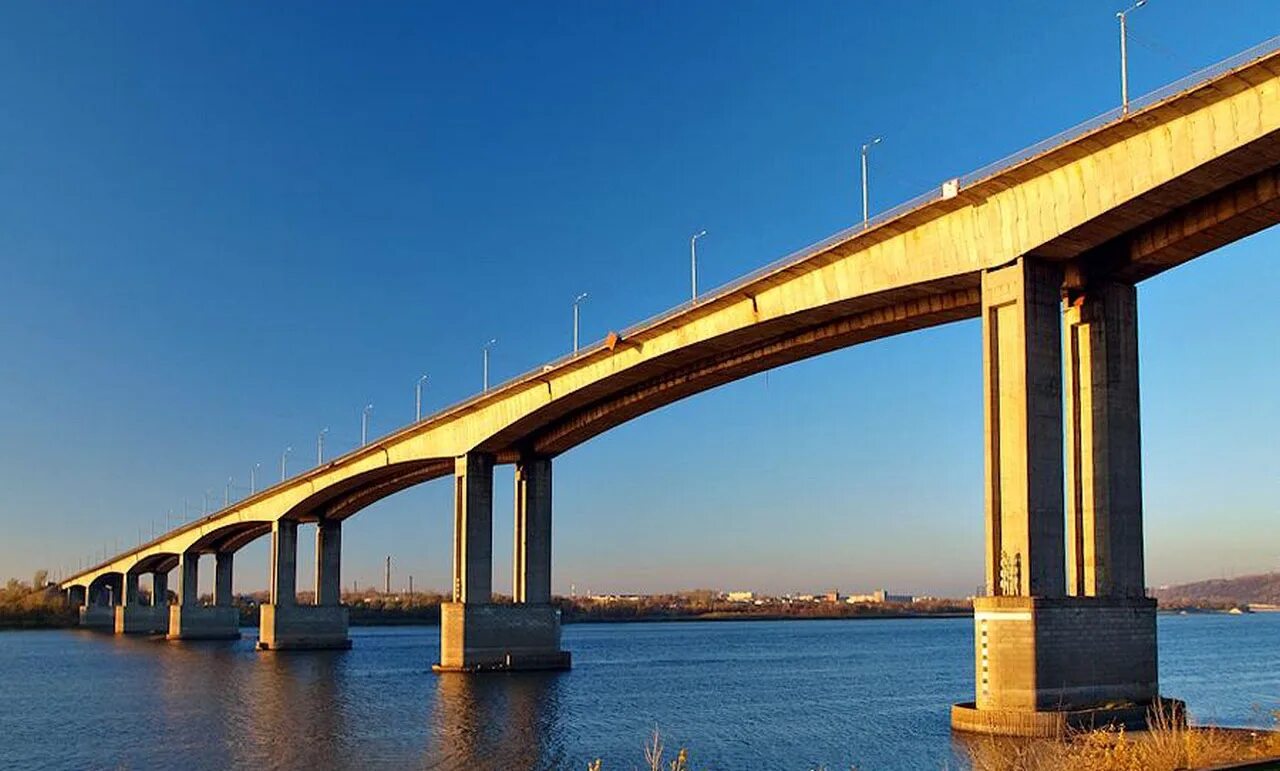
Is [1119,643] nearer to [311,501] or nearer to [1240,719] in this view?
[1240,719]

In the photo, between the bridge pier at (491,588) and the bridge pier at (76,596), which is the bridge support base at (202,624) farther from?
the bridge pier at (76,596)

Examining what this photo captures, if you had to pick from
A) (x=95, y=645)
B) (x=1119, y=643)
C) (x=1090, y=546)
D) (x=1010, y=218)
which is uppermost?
(x=1010, y=218)

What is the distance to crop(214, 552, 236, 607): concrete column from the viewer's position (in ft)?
408

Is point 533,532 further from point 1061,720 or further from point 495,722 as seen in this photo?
point 1061,720

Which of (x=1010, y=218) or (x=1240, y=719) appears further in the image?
(x=1240, y=719)

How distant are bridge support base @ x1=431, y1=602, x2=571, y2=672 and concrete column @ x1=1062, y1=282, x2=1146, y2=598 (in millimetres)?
32676

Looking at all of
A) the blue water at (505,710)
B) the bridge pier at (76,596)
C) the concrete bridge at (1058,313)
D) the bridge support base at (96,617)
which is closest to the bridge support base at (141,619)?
the bridge support base at (96,617)

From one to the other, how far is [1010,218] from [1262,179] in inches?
234

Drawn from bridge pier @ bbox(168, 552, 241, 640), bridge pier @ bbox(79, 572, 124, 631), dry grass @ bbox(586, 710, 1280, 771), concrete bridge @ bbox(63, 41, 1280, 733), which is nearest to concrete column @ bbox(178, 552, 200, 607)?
bridge pier @ bbox(168, 552, 241, 640)

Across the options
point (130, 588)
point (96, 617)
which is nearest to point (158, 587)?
point (130, 588)

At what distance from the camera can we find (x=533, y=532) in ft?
208

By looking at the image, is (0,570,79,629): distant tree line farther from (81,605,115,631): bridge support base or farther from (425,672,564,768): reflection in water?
(425,672,564,768): reflection in water

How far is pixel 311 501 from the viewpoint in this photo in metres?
88.2

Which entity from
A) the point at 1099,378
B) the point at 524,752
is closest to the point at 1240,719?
the point at 1099,378
